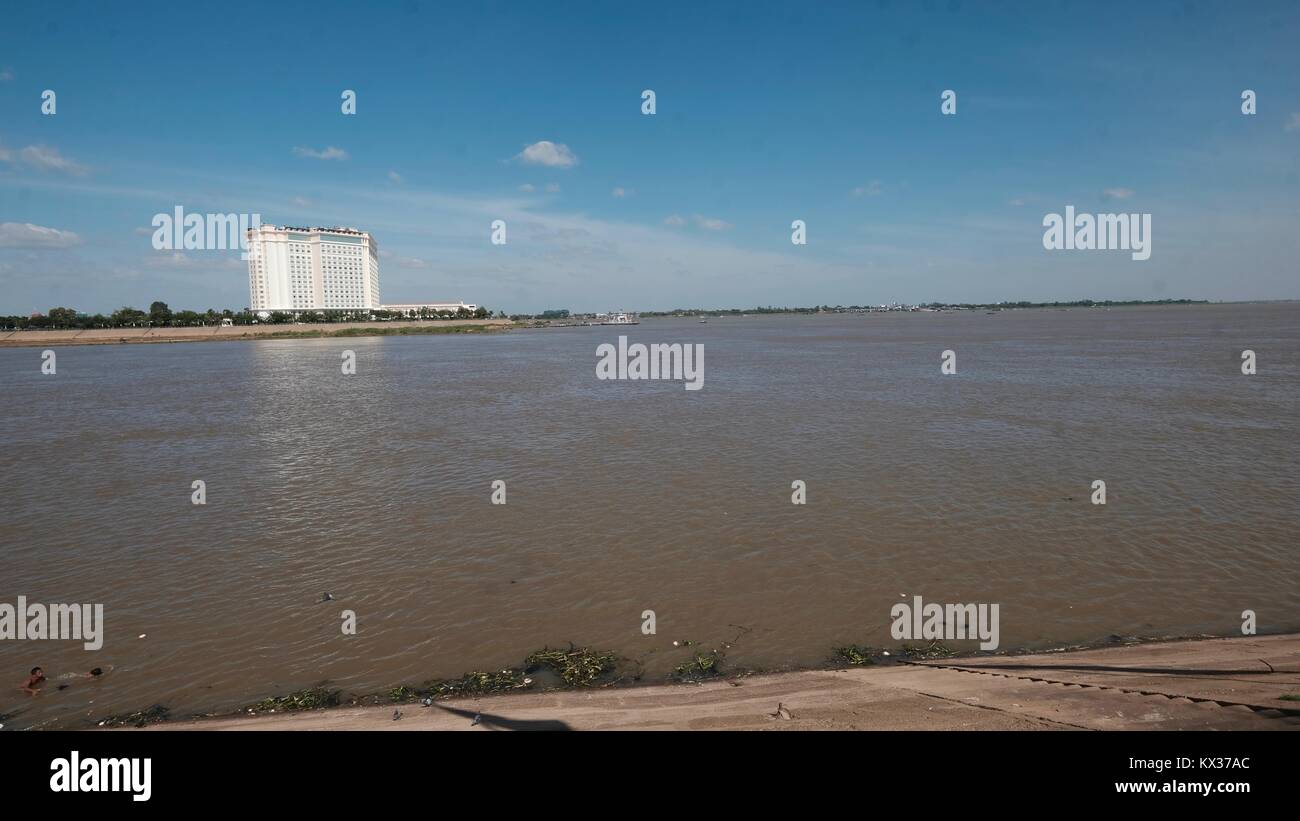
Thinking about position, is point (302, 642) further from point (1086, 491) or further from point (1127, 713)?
point (1086, 491)

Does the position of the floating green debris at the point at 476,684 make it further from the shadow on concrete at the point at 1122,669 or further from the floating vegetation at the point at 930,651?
the shadow on concrete at the point at 1122,669

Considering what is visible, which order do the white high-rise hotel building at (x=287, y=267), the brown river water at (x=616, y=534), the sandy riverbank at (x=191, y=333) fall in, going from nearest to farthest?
the brown river water at (x=616, y=534) → the sandy riverbank at (x=191, y=333) → the white high-rise hotel building at (x=287, y=267)
